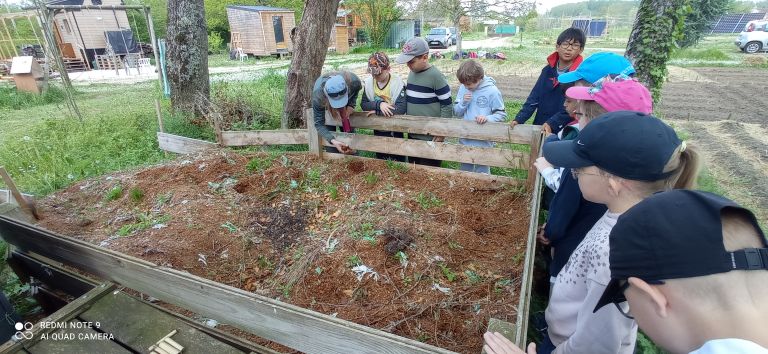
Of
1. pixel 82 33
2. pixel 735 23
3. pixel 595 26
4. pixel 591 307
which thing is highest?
pixel 82 33

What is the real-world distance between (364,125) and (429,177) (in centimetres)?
103

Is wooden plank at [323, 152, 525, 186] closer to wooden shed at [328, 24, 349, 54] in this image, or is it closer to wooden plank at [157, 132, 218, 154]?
wooden plank at [157, 132, 218, 154]

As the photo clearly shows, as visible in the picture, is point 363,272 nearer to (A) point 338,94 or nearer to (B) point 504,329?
(B) point 504,329

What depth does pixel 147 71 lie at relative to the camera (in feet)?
71.1

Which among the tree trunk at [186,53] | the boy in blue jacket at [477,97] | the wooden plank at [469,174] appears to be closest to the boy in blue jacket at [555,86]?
the boy in blue jacket at [477,97]

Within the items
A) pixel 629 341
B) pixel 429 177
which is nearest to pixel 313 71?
pixel 429 177

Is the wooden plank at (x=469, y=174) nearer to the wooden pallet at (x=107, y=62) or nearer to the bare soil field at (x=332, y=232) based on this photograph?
the bare soil field at (x=332, y=232)

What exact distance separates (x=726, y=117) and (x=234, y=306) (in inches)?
523

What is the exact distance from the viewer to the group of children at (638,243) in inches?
29.3

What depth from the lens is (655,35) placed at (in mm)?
Result: 5012

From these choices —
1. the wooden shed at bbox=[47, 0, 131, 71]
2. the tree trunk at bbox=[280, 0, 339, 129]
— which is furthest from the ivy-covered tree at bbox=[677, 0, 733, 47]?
the wooden shed at bbox=[47, 0, 131, 71]

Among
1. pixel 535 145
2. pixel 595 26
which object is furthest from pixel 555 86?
pixel 595 26

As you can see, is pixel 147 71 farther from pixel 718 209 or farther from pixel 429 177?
pixel 718 209

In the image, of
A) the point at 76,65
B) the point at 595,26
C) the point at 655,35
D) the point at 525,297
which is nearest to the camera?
the point at 525,297
